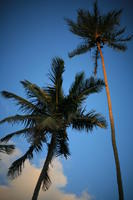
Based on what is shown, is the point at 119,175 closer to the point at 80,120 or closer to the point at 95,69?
the point at 80,120

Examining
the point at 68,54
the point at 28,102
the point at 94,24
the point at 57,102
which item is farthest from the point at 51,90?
the point at 94,24

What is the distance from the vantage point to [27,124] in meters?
8.90

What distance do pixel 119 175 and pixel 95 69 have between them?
845 centimetres

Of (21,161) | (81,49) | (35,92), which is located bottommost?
(21,161)

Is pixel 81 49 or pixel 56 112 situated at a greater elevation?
pixel 81 49

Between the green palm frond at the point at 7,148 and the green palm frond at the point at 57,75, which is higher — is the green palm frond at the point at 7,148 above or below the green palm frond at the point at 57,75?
below

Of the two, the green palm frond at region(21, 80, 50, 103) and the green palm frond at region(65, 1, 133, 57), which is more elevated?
the green palm frond at region(65, 1, 133, 57)

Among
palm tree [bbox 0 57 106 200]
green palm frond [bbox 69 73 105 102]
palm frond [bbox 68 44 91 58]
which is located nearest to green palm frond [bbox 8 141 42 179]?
palm tree [bbox 0 57 106 200]

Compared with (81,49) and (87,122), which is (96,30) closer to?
(81,49)

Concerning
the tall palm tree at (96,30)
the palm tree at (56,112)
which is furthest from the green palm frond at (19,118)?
the tall palm tree at (96,30)

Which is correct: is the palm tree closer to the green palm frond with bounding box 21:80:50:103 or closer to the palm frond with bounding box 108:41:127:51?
the green palm frond with bounding box 21:80:50:103

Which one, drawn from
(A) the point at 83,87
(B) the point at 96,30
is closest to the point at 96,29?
(B) the point at 96,30

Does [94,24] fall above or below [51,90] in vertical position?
above

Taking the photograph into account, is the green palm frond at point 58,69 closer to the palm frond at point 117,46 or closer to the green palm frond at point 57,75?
the green palm frond at point 57,75
